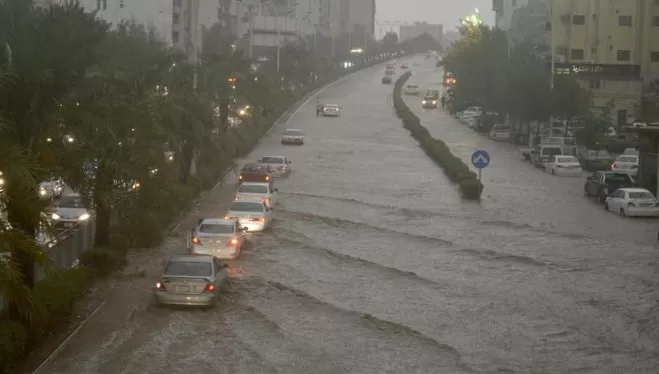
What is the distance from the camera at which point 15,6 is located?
64.1ft

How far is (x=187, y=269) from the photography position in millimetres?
23062

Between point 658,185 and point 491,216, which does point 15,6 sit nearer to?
point 491,216

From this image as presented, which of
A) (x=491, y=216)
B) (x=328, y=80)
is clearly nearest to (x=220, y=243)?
(x=491, y=216)

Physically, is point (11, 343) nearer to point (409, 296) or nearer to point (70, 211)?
point (409, 296)

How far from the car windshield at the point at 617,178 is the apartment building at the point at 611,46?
41.3m

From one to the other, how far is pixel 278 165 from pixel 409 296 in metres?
27.7

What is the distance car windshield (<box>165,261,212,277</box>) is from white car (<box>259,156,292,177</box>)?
29129 millimetres

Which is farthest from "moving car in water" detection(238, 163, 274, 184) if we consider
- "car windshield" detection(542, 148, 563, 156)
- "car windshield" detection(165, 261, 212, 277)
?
"car windshield" detection(165, 261, 212, 277)

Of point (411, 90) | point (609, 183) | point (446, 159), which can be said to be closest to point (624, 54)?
point (446, 159)

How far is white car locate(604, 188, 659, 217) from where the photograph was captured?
40656 mm

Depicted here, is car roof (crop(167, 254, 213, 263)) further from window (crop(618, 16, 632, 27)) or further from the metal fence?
window (crop(618, 16, 632, 27))

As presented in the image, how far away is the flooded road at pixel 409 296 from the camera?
64.8ft

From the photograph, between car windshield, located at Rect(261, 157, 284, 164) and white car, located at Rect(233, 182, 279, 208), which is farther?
car windshield, located at Rect(261, 157, 284, 164)

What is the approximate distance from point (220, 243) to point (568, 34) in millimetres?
66209
